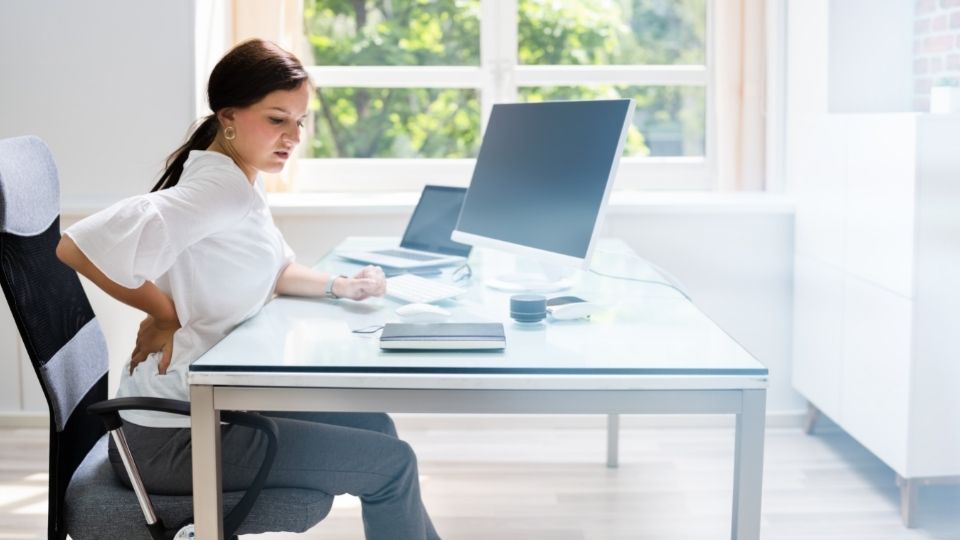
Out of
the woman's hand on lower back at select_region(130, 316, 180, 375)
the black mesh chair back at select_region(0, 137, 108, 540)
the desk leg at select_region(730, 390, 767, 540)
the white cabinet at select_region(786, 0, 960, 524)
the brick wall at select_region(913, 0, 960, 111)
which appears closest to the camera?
the desk leg at select_region(730, 390, 767, 540)

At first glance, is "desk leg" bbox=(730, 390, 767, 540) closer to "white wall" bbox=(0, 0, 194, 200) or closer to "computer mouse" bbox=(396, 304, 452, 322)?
"computer mouse" bbox=(396, 304, 452, 322)

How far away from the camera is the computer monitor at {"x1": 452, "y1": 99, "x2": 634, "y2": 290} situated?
7.49 feet

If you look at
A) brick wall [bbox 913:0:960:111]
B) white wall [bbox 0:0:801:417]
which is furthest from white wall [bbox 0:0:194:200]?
brick wall [bbox 913:0:960:111]

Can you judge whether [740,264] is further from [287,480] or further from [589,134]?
[287,480]

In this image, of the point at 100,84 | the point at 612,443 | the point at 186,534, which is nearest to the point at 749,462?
the point at 186,534

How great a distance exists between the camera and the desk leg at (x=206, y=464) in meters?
1.66

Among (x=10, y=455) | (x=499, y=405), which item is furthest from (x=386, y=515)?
(x=10, y=455)

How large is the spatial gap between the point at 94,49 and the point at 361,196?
1.02 m

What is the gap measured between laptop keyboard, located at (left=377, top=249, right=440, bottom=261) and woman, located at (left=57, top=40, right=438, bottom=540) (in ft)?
2.28

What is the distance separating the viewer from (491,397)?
5.40 feet

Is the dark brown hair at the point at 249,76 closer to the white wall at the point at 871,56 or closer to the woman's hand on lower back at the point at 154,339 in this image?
the woman's hand on lower back at the point at 154,339

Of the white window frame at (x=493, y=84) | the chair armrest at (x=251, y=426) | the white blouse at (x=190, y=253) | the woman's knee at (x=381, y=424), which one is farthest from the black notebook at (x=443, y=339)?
the white window frame at (x=493, y=84)

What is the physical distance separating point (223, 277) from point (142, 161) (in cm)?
179

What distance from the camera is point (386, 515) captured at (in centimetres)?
183
